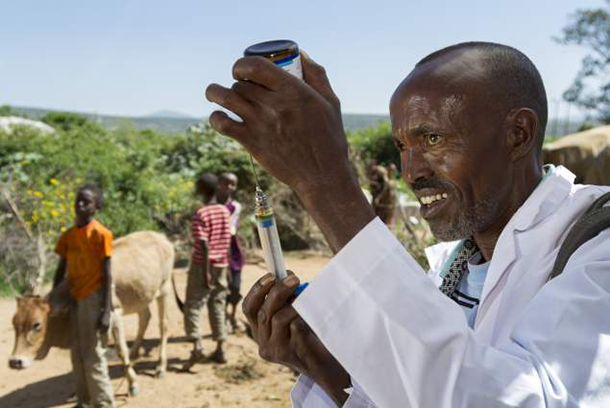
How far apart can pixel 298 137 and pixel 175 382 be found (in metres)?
5.46

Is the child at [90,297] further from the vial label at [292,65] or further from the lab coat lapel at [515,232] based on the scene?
the vial label at [292,65]

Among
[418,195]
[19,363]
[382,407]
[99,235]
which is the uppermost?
[418,195]

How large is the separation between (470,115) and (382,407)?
774 millimetres

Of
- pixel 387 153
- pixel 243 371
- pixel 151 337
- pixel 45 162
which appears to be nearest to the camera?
pixel 243 371

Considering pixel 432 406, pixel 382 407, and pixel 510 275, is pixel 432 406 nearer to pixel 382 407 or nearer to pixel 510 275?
pixel 382 407

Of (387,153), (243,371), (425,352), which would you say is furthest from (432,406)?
(387,153)

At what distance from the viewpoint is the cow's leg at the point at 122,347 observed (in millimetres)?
5055

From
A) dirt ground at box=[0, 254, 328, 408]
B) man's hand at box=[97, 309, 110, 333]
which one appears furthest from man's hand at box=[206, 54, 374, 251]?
dirt ground at box=[0, 254, 328, 408]

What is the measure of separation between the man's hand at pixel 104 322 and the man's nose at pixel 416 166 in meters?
3.96

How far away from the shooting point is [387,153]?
21969 mm

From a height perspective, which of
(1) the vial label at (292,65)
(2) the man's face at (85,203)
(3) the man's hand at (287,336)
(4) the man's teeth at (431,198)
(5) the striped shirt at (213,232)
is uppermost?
(1) the vial label at (292,65)

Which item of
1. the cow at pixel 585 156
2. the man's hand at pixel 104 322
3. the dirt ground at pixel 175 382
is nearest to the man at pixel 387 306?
the man's hand at pixel 104 322

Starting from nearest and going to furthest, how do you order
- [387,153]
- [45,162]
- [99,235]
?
1. [99,235]
2. [45,162]
3. [387,153]

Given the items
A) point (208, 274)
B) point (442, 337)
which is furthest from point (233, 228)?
point (442, 337)
